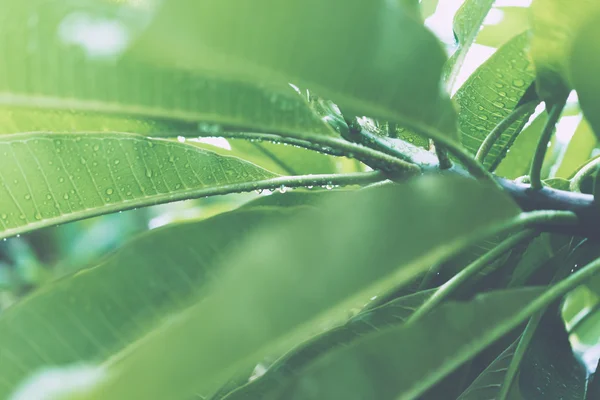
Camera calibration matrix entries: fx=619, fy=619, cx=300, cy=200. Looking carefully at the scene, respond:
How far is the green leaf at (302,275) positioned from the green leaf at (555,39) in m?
0.20

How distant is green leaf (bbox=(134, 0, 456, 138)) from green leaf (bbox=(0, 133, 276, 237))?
8.8 inches

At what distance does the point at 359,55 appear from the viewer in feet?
1.19

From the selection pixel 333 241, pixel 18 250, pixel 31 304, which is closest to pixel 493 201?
pixel 333 241

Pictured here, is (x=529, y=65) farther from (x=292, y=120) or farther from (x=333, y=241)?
(x=333, y=241)

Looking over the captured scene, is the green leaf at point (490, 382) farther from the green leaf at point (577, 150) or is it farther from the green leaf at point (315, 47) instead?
the green leaf at point (577, 150)

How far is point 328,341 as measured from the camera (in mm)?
541

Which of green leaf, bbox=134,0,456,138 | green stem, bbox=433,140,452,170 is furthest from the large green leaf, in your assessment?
green stem, bbox=433,140,452,170

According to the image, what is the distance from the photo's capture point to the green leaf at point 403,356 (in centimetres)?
31

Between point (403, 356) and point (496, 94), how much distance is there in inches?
18.8

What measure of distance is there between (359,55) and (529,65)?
1.35 feet

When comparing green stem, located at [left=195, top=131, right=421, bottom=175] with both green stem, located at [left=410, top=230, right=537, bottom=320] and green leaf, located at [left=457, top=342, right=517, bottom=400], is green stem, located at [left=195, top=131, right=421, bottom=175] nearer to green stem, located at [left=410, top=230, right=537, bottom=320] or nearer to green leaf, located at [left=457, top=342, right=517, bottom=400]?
green stem, located at [left=410, top=230, right=537, bottom=320]

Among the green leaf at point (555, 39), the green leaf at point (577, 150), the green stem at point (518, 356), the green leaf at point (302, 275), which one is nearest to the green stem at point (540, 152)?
the green leaf at point (555, 39)

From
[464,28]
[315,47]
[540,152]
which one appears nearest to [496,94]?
[464,28]

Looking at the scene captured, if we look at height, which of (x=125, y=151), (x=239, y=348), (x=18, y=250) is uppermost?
(x=18, y=250)
